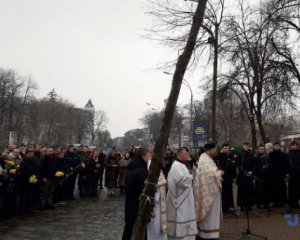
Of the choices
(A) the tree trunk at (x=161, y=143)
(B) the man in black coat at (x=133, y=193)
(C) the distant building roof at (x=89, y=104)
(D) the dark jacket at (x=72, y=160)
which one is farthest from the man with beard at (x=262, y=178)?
(C) the distant building roof at (x=89, y=104)

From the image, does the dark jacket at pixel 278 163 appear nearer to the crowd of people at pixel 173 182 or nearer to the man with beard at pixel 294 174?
the crowd of people at pixel 173 182

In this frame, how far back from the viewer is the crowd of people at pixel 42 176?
42.0ft

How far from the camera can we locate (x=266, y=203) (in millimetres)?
13570

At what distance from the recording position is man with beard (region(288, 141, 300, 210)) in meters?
12.9

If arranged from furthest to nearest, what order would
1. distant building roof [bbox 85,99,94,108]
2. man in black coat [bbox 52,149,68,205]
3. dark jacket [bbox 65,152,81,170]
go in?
distant building roof [bbox 85,99,94,108] < dark jacket [bbox 65,152,81,170] < man in black coat [bbox 52,149,68,205]

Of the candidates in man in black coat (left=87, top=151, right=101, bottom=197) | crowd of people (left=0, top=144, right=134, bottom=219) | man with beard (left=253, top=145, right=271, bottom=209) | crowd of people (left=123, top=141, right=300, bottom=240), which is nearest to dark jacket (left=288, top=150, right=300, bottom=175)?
man with beard (left=253, top=145, right=271, bottom=209)

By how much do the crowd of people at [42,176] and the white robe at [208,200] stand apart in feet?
21.1

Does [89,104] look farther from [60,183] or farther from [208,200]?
[208,200]

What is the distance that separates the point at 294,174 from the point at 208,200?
5957 millimetres

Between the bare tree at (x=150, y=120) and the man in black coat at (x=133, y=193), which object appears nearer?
the man in black coat at (x=133, y=193)

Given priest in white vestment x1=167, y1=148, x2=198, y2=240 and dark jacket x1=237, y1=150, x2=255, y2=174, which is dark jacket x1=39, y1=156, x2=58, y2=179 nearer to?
dark jacket x1=237, y1=150, x2=255, y2=174

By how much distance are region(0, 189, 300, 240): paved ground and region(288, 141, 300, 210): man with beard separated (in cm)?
53

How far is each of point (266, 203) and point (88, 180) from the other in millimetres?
8019

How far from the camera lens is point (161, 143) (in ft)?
17.9
